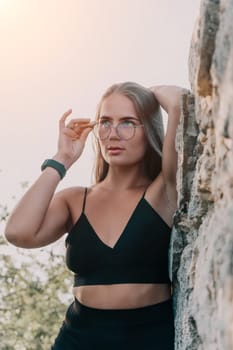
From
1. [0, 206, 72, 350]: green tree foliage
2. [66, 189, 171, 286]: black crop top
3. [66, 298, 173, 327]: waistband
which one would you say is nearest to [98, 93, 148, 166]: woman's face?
[66, 189, 171, 286]: black crop top

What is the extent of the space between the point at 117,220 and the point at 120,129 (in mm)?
392

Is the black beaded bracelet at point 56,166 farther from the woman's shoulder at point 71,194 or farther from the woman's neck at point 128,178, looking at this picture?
the woman's neck at point 128,178

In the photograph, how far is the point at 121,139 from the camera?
2.93m

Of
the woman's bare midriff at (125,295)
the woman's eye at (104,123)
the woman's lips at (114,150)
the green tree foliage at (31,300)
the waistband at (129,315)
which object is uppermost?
the woman's eye at (104,123)

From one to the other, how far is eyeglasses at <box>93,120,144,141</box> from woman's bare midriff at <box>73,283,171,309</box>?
24.9 inches

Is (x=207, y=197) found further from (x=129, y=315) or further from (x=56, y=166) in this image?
(x=56, y=166)

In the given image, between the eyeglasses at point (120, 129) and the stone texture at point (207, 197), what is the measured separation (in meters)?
0.33

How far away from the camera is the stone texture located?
1.75m

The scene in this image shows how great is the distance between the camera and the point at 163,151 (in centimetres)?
287

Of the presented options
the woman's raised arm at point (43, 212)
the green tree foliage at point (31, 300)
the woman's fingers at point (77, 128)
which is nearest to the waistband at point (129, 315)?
the woman's raised arm at point (43, 212)

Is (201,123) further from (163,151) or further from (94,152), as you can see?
(94,152)

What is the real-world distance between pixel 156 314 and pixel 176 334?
16cm

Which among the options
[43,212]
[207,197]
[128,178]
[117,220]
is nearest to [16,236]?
[43,212]

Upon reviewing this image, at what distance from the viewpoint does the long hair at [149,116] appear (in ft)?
9.80
